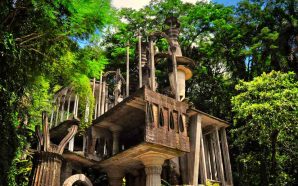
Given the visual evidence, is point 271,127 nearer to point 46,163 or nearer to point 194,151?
point 194,151

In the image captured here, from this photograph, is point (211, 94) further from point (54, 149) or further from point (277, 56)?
point (54, 149)

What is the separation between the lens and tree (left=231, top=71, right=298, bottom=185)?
58.6 ft

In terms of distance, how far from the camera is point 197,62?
32.2m

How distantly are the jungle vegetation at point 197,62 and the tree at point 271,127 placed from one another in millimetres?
61

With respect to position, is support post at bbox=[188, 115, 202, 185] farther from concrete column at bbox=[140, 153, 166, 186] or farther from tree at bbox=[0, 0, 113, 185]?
tree at bbox=[0, 0, 113, 185]

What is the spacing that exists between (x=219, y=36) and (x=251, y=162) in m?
13.6

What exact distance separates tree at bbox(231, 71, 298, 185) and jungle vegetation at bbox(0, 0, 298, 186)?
0.20ft

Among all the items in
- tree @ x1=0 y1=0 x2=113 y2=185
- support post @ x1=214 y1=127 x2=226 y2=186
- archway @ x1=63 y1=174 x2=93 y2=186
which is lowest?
archway @ x1=63 y1=174 x2=93 y2=186

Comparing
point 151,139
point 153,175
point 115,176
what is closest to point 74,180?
point 115,176

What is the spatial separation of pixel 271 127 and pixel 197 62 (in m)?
15.2

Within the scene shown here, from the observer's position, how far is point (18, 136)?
13.1m

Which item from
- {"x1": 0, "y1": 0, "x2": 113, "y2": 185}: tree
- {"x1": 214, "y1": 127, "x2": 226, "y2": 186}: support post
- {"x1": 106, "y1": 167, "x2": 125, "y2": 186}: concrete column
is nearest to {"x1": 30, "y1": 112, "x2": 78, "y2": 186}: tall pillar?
{"x1": 0, "y1": 0, "x2": 113, "y2": 185}: tree

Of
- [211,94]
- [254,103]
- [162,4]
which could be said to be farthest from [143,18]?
[254,103]

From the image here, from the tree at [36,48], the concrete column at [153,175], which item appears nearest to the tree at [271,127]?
the concrete column at [153,175]
